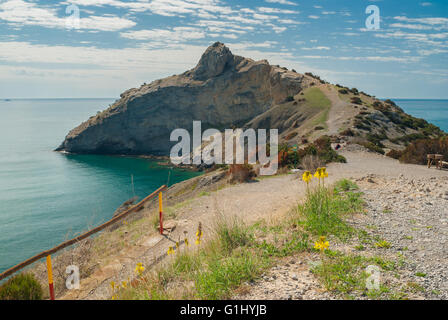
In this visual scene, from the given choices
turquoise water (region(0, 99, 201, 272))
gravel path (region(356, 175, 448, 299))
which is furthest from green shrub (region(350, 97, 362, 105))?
gravel path (region(356, 175, 448, 299))

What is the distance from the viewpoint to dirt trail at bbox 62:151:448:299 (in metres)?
6.27

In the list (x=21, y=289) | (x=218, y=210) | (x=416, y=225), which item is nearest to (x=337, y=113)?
(x=416, y=225)

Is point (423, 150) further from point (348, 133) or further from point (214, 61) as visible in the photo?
point (214, 61)

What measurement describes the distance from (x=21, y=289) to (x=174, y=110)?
74481 millimetres

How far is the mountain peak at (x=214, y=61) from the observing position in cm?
7462

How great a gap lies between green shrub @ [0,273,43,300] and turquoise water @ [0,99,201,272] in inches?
116

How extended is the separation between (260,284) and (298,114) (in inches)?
1824

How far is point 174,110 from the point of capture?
77.7 m

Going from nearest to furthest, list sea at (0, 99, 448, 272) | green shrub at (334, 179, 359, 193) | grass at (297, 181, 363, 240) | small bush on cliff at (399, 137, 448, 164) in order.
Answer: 1. grass at (297, 181, 363, 240)
2. green shrub at (334, 179, 359, 193)
3. small bush on cliff at (399, 137, 448, 164)
4. sea at (0, 99, 448, 272)

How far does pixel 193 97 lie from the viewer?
76.9 meters

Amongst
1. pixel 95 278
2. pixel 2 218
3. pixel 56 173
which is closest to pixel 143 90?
pixel 56 173

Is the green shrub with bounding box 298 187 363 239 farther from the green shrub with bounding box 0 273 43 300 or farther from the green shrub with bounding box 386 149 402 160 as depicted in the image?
the green shrub with bounding box 386 149 402 160

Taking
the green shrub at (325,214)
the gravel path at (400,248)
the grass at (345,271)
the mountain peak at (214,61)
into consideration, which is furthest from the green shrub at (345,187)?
the mountain peak at (214,61)

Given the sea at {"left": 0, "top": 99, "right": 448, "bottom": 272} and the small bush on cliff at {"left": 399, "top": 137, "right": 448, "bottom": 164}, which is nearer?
the small bush on cliff at {"left": 399, "top": 137, "right": 448, "bottom": 164}
